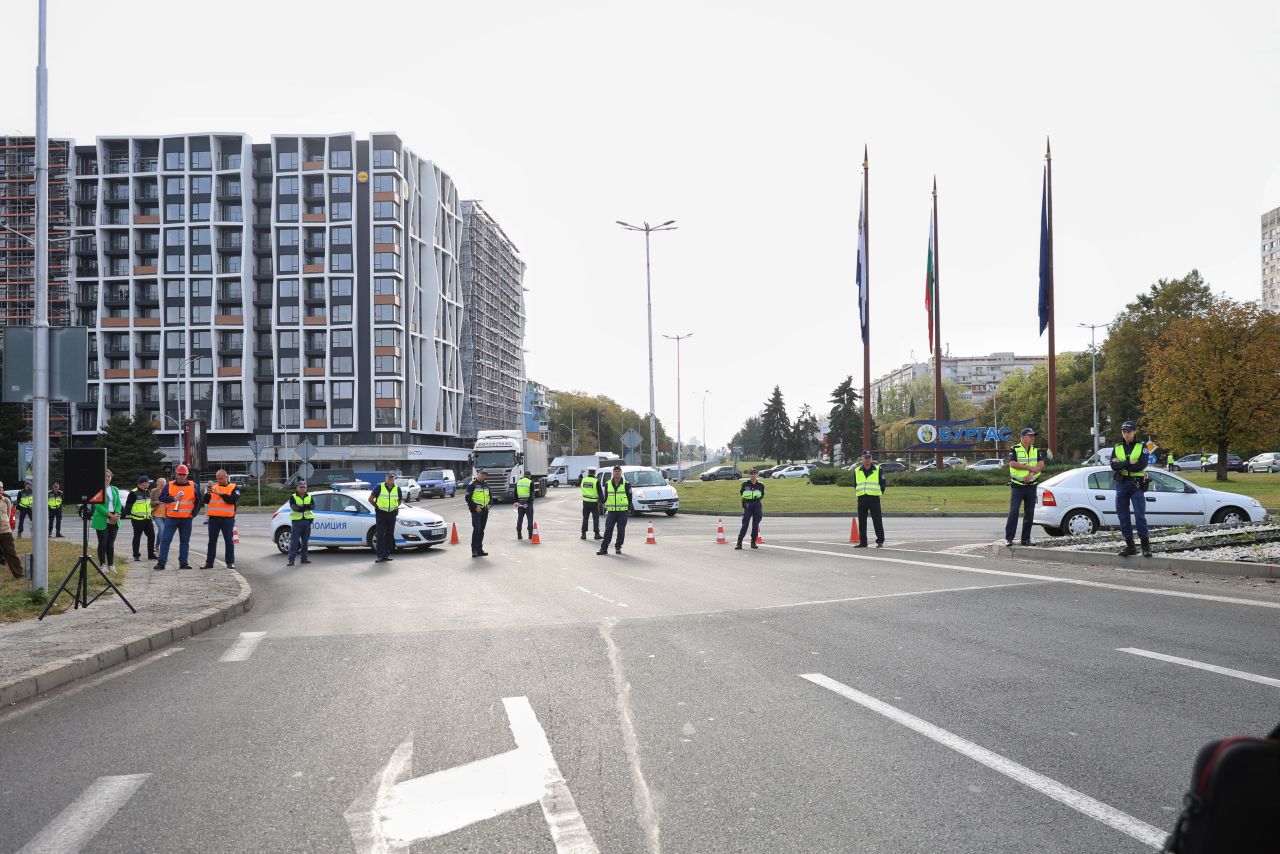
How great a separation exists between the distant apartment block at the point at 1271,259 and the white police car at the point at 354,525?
137 metres

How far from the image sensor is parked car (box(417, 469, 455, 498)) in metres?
60.1

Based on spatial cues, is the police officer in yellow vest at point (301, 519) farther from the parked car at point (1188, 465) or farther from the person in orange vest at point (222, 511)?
the parked car at point (1188, 465)

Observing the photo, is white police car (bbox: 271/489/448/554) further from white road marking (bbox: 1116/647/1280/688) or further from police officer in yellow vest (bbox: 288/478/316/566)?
white road marking (bbox: 1116/647/1280/688)

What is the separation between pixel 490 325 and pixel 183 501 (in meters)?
108

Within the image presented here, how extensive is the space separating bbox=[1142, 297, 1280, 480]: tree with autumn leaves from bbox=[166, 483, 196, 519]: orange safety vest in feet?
155

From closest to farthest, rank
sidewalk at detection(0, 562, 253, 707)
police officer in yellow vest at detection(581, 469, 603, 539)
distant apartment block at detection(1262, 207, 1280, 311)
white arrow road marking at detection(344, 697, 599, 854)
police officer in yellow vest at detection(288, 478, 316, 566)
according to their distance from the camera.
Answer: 1. white arrow road marking at detection(344, 697, 599, 854)
2. sidewalk at detection(0, 562, 253, 707)
3. police officer in yellow vest at detection(288, 478, 316, 566)
4. police officer in yellow vest at detection(581, 469, 603, 539)
5. distant apartment block at detection(1262, 207, 1280, 311)

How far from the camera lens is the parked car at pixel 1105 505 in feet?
57.4

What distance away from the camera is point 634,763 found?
4.67 m

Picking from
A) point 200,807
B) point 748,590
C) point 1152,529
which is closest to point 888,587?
point 748,590

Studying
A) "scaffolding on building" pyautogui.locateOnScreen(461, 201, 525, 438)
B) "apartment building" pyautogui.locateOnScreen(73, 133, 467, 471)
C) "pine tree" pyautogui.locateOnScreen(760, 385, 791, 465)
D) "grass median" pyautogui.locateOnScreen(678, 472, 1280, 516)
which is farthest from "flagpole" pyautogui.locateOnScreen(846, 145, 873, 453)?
"pine tree" pyautogui.locateOnScreen(760, 385, 791, 465)

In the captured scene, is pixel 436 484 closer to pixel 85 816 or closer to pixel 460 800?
pixel 85 816

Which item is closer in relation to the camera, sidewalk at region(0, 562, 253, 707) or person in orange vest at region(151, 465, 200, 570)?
sidewalk at region(0, 562, 253, 707)

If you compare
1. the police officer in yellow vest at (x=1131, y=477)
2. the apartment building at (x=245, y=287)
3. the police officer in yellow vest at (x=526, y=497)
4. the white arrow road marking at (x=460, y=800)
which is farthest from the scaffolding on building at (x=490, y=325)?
the white arrow road marking at (x=460, y=800)

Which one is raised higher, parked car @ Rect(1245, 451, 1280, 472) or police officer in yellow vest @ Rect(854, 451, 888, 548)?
police officer in yellow vest @ Rect(854, 451, 888, 548)
